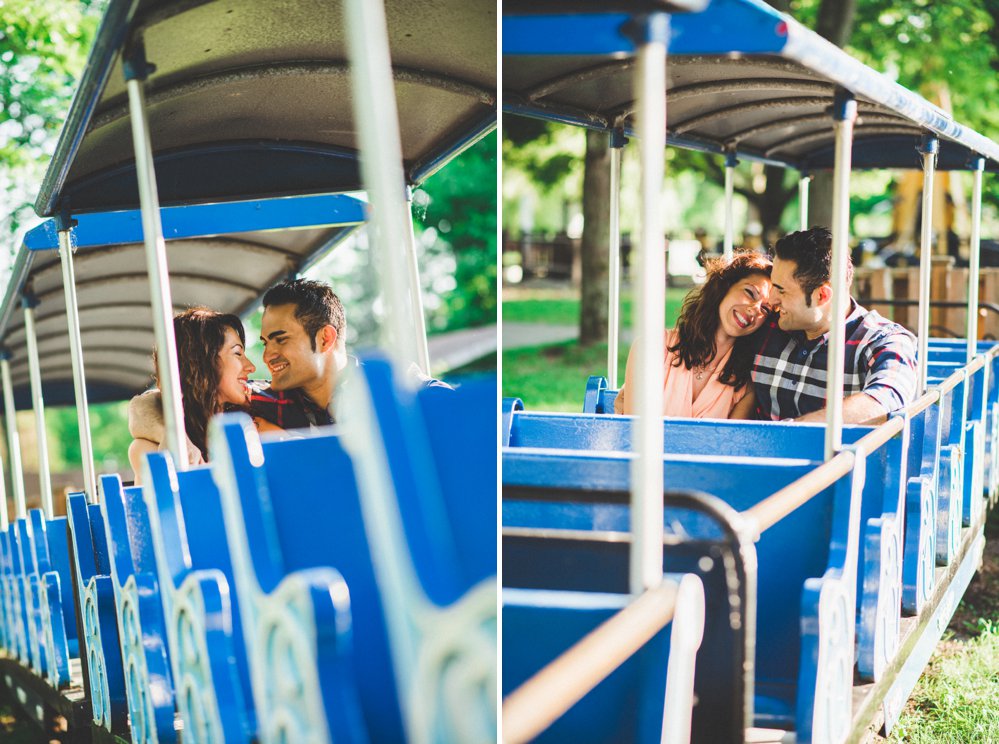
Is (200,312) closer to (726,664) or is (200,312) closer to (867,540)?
(726,664)

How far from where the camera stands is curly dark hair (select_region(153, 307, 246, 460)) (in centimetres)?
303

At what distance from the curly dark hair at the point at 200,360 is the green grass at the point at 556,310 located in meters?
13.1

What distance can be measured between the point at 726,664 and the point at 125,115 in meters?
1.97

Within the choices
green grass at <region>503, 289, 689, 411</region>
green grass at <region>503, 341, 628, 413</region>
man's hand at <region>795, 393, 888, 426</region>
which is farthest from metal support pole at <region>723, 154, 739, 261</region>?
green grass at <region>503, 341, 628, 413</region>

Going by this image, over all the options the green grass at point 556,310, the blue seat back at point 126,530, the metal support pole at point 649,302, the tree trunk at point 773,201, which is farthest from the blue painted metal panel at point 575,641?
the tree trunk at point 773,201

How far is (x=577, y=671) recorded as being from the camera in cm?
123

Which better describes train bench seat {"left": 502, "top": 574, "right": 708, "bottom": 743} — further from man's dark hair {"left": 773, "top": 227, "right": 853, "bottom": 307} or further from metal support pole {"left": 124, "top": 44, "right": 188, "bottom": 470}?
man's dark hair {"left": 773, "top": 227, "right": 853, "bottom": 307}

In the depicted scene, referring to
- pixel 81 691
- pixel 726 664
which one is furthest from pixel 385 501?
pixel 81 691

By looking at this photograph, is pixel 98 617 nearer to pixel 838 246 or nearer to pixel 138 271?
pixel 138 271

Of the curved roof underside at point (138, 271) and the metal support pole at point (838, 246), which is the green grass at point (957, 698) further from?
the curved roof underside at point (138, 271)

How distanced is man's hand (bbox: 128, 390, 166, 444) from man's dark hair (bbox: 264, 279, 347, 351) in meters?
0.53

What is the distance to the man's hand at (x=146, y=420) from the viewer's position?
3.17 meters

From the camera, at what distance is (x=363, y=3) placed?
1506mm

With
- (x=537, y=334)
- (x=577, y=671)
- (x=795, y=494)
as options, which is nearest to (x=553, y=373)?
(x=537, y=334)
